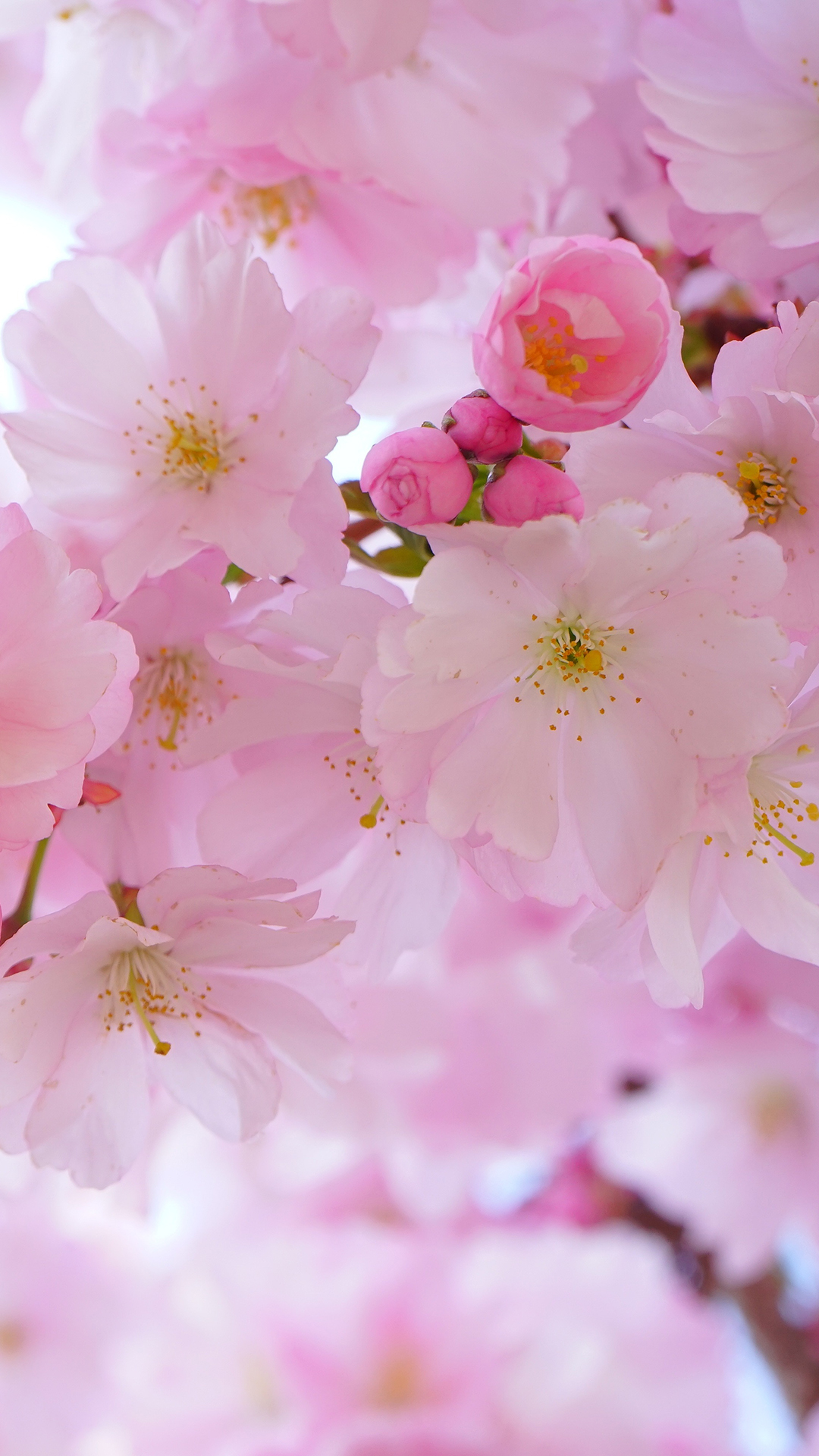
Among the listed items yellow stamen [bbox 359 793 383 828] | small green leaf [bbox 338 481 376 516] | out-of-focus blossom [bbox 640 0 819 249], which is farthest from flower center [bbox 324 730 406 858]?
out-of-focus blossom [bbox 640 0 819 249]

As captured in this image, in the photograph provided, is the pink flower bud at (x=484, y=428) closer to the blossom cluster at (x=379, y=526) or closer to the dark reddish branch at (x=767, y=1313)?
the blossom cluster at (x=379, y=526)

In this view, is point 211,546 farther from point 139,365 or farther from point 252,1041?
point 252,1041

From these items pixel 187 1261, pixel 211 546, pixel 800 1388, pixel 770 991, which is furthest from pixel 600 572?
pixel 187 1261

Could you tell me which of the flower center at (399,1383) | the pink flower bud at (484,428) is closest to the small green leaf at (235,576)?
the pink flower bud at (484,428)

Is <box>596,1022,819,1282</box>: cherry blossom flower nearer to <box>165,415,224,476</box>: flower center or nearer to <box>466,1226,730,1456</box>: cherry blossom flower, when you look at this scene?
<box>466,1226,730,1456</box>: cherry blossom flower

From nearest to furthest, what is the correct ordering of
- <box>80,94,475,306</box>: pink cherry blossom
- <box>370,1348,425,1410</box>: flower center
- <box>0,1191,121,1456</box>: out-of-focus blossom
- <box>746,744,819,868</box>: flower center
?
<box>746,744,819,868</box>: flower center → <box>80,94,475,306</box>: pink cherry blossom → <box>370,1348,425,1410</box>: flower center → <box>0,1191,121,1456</box>: out-of-focus blossom

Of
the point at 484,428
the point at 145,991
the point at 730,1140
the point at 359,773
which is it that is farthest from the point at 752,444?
the point at 730,1140
